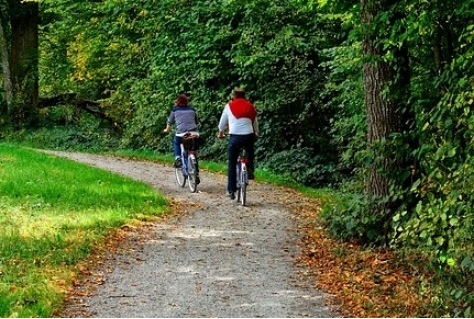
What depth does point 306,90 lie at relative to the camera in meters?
21.9

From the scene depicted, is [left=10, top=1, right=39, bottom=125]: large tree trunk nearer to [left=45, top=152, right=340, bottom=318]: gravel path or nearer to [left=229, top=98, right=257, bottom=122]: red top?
[left=229, top=98, right=257, bottom=122]: red top

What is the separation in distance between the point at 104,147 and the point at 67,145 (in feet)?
6.98

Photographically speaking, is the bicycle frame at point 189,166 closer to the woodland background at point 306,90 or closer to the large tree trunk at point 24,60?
the woodland background at point 306,90

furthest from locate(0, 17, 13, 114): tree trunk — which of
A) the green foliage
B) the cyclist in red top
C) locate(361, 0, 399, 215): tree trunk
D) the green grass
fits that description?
locate(361, 0, 399, 215): tree trunk

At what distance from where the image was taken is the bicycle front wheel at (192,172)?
15805 millimetres

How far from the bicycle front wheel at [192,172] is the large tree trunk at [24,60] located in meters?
20.7

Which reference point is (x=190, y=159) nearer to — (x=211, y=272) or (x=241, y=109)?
(x=241, y=109)

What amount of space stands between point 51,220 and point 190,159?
525 cm

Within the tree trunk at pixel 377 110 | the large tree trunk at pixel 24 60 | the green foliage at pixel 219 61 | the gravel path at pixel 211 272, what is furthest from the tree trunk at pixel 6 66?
the tree trunk at pixel 377 110

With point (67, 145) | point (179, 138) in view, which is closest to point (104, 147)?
point (67, 145)

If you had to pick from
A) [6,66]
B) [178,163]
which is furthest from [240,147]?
[6,66]

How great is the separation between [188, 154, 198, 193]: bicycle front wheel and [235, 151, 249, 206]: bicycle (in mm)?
1549

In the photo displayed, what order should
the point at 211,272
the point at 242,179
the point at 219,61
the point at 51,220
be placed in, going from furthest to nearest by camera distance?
the point at 219,61 → the point at 242,179 → the point at 51,220 → the point at 211,272

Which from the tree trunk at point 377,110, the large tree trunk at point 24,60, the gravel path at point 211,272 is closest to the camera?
the gravel path at point 211,272
